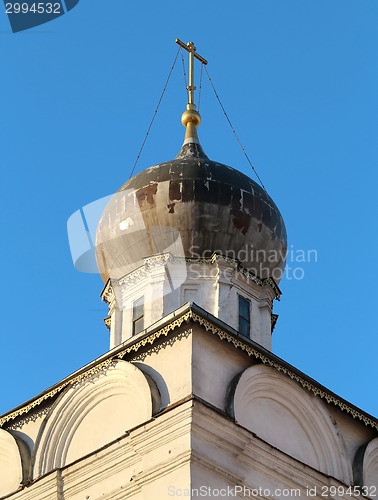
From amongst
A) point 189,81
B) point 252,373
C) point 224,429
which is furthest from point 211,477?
point 189,81

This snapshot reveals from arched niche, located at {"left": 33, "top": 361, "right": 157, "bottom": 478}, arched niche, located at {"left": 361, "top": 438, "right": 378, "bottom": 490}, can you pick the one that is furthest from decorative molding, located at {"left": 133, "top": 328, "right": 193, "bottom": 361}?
arched niche, located at {"left": 361, "top": 438, "right": 378, "bottom": 490}

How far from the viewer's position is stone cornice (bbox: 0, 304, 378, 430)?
11508 mm

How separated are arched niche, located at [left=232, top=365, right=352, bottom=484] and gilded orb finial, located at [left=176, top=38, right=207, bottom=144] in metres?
4.19

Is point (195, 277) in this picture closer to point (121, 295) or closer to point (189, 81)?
point (121, 295)

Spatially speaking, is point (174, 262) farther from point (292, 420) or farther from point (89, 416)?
point (292, 420)

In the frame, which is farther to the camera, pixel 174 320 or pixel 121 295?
pixel 121 295

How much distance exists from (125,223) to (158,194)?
0.50 meters

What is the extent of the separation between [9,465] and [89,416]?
1.01 metres

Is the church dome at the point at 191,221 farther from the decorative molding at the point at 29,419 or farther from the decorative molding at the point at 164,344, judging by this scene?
the decorative molding at the point at 29,419

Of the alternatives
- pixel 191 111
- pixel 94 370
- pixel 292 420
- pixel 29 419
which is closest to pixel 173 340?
pixel 94 370

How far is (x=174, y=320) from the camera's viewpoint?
37.8 feet

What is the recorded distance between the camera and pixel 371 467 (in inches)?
485

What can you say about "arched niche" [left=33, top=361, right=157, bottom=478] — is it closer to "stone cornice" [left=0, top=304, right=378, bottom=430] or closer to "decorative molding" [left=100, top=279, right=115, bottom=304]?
"stone cornice" [left=0, top=304, right=378, bottom=430]

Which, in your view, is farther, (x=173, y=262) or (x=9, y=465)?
(x=173, y=262)
